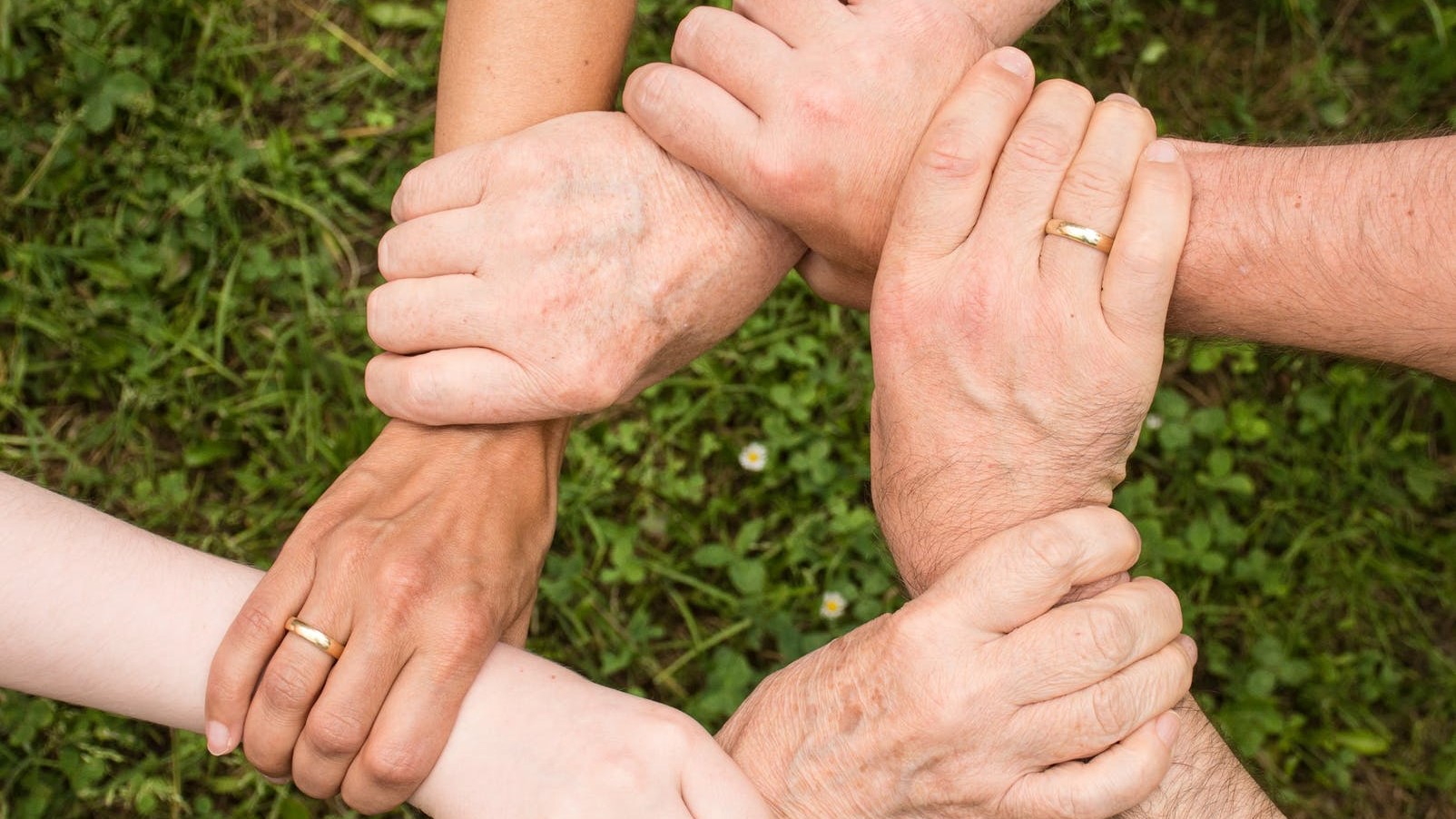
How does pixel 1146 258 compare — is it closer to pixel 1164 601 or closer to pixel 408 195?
pixel 1164 601

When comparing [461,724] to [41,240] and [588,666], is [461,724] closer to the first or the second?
[588,666]

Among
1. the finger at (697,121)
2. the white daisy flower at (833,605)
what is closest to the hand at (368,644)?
the finger at (697,121)

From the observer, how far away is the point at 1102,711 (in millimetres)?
1786

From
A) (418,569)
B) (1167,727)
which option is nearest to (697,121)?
(418,569)

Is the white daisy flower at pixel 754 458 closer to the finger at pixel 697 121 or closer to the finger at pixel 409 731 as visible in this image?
the finger at pixel 697 121

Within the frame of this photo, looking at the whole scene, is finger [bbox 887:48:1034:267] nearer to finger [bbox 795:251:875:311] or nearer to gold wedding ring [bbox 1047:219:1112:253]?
gold wedding ring [bbox 1047:219:1112:253]

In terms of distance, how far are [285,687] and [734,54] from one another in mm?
1425

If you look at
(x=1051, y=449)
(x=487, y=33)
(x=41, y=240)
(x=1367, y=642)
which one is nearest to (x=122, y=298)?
(x=41, y=240)

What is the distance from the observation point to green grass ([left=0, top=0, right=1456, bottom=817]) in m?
2.99

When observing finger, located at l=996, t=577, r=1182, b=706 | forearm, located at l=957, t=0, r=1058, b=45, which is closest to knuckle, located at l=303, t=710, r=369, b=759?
finger, located at l=996, t=577, r=1182, b=706

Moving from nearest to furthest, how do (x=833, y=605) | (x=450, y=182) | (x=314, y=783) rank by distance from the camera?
1. (x=314, y=783)
2. (x=450, y=182)
3. (x=833, y=605)

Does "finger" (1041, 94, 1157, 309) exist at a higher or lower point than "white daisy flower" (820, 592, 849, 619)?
higher

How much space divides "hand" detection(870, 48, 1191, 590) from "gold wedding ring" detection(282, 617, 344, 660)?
1074 millimetres

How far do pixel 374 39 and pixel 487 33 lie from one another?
52.7 inches
